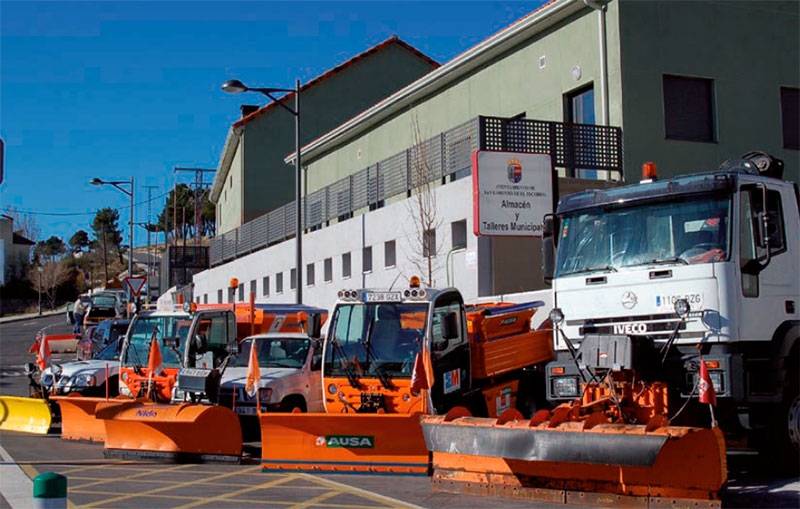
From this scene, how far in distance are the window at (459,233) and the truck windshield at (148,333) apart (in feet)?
22.8

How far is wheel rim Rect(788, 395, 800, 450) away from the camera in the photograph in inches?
394

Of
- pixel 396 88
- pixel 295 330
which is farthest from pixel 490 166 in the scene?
pixel 396 88

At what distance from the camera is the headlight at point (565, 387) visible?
34.0ft

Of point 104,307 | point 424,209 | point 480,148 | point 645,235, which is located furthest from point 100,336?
point 104,307

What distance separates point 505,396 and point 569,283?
9.55 ft

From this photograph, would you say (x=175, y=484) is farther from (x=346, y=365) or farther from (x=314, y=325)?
(x=314, y=325)

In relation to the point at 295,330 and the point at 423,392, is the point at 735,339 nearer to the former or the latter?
the point at 423,392

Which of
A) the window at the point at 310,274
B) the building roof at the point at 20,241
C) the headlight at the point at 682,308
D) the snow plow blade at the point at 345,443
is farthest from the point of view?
the building roof at the point at 20,241

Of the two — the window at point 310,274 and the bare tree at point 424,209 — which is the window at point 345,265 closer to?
the window at point 310,274

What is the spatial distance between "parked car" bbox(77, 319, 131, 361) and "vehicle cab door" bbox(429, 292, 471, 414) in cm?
1201

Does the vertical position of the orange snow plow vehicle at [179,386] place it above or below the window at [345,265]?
below

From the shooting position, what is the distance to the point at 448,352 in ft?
40.2

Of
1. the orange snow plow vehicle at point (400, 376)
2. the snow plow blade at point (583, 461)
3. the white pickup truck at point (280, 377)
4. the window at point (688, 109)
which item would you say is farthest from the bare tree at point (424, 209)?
the snow plow blade at point (583, 461)

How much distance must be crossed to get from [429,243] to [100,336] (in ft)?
30.8
